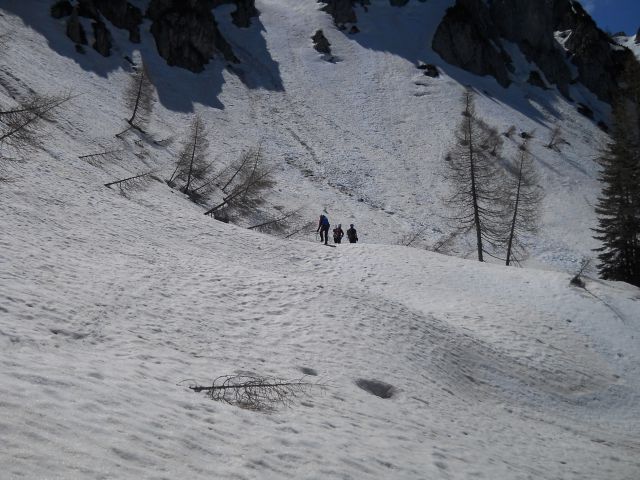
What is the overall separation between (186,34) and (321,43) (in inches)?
812

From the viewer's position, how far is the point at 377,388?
941 cm

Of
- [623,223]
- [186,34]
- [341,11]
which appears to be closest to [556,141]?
[623,223]

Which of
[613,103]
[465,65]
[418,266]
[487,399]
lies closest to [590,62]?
[613,103]

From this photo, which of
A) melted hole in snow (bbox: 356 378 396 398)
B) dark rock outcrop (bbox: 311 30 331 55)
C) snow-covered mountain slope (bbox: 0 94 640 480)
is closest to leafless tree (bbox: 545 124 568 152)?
dark rock outcrop (bbox: 311 30 331 55)

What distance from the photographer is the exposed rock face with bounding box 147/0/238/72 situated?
61000mm

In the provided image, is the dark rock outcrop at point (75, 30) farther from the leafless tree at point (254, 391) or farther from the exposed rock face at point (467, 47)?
the leafless tree at point (254, 391)

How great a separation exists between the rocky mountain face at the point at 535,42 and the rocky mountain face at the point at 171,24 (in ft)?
118

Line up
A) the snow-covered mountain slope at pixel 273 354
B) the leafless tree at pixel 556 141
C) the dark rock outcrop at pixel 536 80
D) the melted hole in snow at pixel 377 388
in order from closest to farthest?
the snow-covered mountain slope at pixel 273 354
the melted hole in snow at pixel 377 388
the leafless tree at pixel 556 141
the dark rock outcrop at pixel 536 80

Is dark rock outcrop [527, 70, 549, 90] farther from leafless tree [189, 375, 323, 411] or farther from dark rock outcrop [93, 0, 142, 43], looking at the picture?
leafless tree [189, 375, 323, 411]

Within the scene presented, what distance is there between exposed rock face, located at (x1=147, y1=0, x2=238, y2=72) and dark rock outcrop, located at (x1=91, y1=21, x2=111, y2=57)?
25.8ft

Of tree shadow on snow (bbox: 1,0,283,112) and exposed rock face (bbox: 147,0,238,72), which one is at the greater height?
exposed rock face (bbox: 147,0,238,72)

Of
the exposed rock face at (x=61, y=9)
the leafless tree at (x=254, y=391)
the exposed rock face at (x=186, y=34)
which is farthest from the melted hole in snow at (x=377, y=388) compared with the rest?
the exposed rock face at (x=61, y=9)

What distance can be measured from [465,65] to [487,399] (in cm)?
7145

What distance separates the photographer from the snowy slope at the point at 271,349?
5.08 meters
